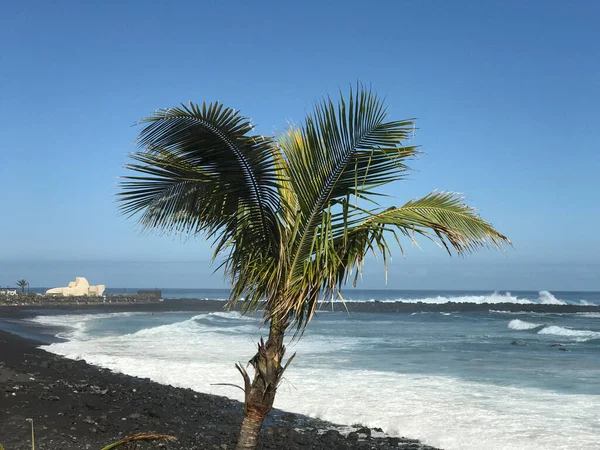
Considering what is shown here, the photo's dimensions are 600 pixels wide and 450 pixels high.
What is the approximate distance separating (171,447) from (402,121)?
5.04 meters

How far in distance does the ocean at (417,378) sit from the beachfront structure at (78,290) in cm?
4671

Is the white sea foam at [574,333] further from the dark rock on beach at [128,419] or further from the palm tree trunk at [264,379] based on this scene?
the palm tree trunk at [264,379]

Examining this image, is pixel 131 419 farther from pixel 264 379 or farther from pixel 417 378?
pixel 417 378

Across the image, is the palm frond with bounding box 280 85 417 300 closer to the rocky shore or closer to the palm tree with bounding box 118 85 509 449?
the palm tree with bounding box 118 85 509 449

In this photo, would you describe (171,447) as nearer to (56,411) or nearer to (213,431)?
(213,431)

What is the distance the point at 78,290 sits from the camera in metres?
73.1

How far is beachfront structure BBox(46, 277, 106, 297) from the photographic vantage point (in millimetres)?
72194

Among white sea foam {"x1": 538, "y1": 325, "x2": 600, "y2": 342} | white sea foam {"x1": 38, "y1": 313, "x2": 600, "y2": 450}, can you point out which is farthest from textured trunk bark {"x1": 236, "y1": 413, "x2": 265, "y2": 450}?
white sea foam {"x1": 538, "y1": 325, "x2": 600, "y2": 342}

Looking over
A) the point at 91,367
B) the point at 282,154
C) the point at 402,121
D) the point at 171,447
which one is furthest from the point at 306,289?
the point at 91,367

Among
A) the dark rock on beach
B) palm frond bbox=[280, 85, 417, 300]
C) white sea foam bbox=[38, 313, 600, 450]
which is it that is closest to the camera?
palm frond bbox=[280, 85, 417, 300]

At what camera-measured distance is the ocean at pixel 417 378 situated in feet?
33.4

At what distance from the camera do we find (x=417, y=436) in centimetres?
969

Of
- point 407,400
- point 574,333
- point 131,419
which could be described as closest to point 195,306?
point 574,333

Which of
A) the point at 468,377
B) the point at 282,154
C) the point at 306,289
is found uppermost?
the point at 282,154
